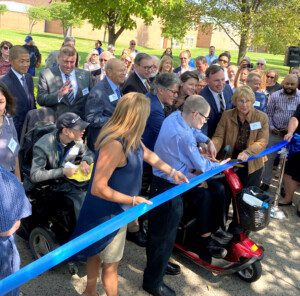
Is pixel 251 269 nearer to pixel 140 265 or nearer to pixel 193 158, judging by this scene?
pixel 140 265

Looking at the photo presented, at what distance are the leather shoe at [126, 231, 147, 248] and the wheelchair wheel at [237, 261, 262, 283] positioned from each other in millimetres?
1145

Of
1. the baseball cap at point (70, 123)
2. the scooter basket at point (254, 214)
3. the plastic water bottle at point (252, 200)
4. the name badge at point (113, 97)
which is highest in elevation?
the name badge at point (113, 97)

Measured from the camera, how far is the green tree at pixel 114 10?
33.4 ft

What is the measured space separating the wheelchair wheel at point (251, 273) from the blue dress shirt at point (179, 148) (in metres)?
1.20

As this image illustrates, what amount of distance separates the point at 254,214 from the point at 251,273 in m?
0.73

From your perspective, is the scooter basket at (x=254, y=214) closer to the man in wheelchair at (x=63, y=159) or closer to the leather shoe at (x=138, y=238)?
the leather shoe at (x=138, y=238)

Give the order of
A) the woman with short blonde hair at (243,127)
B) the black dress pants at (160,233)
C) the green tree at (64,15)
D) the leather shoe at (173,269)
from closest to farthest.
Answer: the black dress pants at (160,233), the leather shoe at (173,269), the woman with short blonde hair at (243,127), the green tree at (64,15)

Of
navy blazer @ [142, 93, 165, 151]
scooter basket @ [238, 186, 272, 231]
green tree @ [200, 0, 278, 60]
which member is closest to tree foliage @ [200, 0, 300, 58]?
green tree @ [200, 0, 278, 60]

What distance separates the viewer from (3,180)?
88.8 inches

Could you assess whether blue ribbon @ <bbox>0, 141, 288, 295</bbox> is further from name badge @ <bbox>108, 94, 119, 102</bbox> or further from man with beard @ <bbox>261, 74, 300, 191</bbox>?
man with beard @ <bbox>261, 74, 300, 191</bbox>

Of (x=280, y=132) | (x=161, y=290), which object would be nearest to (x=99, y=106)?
(x=161, y=290)

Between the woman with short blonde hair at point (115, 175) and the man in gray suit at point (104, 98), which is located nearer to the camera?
the woman with short blonde hair at point (115, 175)

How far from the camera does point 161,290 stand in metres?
3.51

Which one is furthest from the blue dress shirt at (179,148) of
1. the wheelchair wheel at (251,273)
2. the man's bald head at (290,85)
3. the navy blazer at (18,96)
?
the man's bald head at (290,85)
